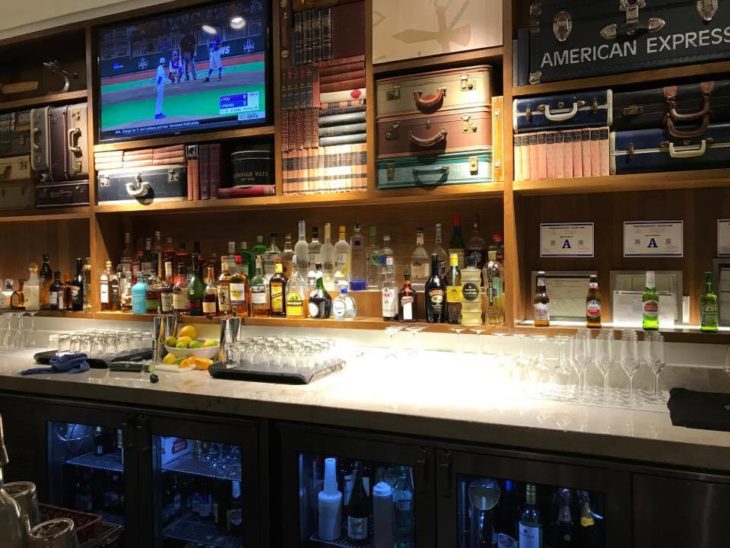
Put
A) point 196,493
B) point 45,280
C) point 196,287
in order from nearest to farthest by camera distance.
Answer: point 196,493, point 196,287, point 45,280

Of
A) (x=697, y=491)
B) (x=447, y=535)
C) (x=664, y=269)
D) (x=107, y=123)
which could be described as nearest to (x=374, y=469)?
(x=447, y=535)

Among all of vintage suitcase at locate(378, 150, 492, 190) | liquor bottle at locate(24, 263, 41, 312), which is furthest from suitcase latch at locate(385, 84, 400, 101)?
liquor bottle at locate(24, 263, 41, 312)

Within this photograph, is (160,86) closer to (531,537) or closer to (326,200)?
(326,200)

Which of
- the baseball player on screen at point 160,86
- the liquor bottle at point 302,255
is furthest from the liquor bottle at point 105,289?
the liquor bottle at point 302,255

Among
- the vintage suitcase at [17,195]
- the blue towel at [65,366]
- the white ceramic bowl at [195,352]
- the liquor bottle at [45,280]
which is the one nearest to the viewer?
the blue towel at [65,366]

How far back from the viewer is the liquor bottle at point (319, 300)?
2.62 metres

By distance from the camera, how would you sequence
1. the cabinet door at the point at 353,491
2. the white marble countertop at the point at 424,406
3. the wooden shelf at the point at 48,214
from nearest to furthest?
the white marble countertop at the point at 424,406, the cabinet door at the point at 353,491, the wooden shelf at the point at 48,214

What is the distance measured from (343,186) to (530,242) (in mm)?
814

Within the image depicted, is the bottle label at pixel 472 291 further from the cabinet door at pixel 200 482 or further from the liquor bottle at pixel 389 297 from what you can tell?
the cabinet door at pixel 200 482

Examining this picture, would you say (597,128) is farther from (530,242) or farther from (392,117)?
(392,117)

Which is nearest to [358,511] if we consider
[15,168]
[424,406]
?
[424,406]

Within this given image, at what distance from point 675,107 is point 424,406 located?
51.6 inches

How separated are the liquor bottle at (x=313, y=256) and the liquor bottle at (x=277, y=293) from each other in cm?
13

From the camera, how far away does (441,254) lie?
2568 mm
